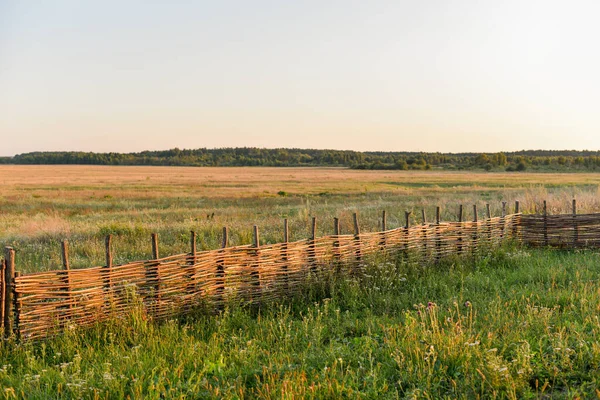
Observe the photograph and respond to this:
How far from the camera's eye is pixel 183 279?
681cm

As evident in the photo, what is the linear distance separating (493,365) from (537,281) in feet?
16.2

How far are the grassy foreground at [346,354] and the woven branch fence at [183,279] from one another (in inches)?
9.7

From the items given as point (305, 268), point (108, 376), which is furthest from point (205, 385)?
point (305, 268)

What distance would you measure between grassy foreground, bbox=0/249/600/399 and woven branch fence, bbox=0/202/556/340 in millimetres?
245

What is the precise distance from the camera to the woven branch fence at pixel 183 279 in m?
5.62

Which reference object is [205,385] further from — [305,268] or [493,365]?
[305,268]

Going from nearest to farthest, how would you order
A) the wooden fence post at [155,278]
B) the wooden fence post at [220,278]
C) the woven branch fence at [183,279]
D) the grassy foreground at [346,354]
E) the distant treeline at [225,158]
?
the grassy foreground at [346,354] → the woven branch fence at [183,279] → the wooden fence post at [155,278] → the wooden fence post at [220,278] → the distant treeline at [225,158]

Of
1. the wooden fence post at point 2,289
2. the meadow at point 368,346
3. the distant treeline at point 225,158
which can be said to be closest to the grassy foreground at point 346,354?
the meadow at point 368,346

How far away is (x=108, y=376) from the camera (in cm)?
406

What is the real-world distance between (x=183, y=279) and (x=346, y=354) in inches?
112

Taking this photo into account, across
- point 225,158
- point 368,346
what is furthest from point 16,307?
point 225,158

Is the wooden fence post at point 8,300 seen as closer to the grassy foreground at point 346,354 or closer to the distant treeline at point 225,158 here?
the grassy foreground at point 346,354

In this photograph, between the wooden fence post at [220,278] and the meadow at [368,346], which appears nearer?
the meadow at [368,346]

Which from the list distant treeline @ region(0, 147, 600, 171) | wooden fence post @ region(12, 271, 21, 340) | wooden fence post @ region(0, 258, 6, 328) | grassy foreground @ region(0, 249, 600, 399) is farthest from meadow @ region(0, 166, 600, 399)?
distant treeline @ region(0, 147, 600, 171)
